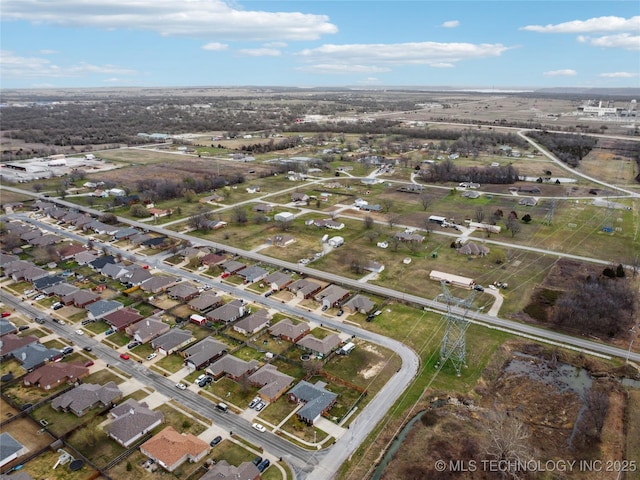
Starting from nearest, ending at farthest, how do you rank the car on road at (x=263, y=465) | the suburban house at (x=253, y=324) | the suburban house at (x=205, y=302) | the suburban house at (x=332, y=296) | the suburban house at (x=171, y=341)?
the car on road at (x=263, y=465)
the suburban house at (x=171, y=341)
the suburban house at (x=253, y=324)
the suburban house at (x=205, y=302)
the suburban house at (x=332, y=296)

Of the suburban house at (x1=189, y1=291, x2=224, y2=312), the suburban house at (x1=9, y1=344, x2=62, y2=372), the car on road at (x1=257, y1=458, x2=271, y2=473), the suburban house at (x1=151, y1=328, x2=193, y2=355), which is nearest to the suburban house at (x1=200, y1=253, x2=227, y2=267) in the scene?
the suburban house at (x1=189, y1=291, x2=224, y2=312)

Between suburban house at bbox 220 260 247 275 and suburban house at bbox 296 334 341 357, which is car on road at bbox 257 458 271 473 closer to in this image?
suburban house at bbox 296 334 341 357

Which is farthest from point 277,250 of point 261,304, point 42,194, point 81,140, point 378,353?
point 81,140

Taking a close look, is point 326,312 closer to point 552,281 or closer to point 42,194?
point 552,281

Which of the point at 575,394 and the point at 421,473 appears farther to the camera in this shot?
the point at 575,394

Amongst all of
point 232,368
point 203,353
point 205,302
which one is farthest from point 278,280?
point 232,368

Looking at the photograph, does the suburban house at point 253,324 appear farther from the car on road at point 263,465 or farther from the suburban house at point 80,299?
the suburban house at point 80,299

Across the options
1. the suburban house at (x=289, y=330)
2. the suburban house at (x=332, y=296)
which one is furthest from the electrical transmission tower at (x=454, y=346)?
the suburban house at (x=289, y=330)
